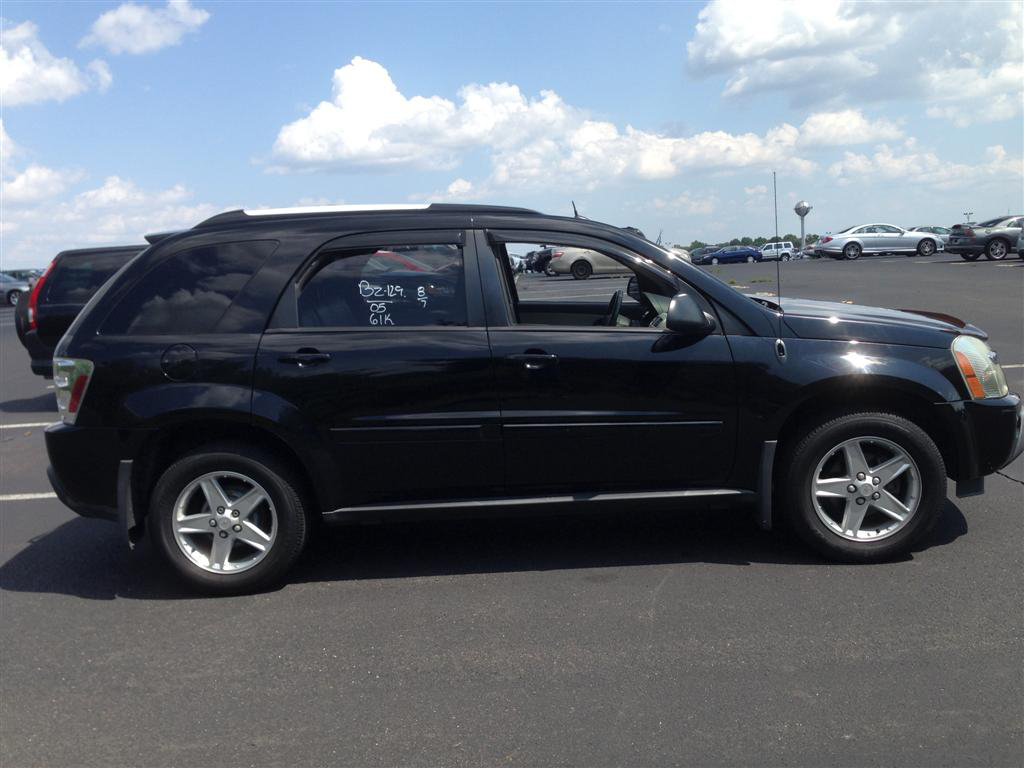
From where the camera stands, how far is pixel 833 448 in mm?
4684

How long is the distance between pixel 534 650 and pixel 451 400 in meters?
1.29

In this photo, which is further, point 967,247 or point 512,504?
point 967,247

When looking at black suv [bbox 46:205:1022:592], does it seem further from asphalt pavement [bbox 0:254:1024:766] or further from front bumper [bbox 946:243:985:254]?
front bumper [bbox 946:243:985:254]

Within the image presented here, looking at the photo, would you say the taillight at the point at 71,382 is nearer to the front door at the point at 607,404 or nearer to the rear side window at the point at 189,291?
the rear side window at the point at 189,291

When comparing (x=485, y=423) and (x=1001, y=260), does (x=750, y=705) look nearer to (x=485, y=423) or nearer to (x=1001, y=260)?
(x=485, y=423)

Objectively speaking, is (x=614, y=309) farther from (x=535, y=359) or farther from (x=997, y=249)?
(x=997, y=249)

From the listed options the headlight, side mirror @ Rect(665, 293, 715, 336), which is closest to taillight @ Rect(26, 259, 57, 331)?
side mirror @ Rect(665, 293, 715, 336)

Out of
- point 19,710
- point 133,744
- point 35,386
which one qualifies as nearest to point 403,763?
point 133,744

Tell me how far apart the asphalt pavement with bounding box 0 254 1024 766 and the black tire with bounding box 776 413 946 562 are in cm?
11

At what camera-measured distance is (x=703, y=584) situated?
181 inches

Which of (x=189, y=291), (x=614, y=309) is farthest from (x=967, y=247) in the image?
(x=189, y=291)

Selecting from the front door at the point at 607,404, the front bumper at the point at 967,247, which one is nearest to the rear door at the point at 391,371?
the front door at the point at 607,404

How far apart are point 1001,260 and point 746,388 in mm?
31339

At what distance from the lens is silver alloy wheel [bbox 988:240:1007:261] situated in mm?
31734
